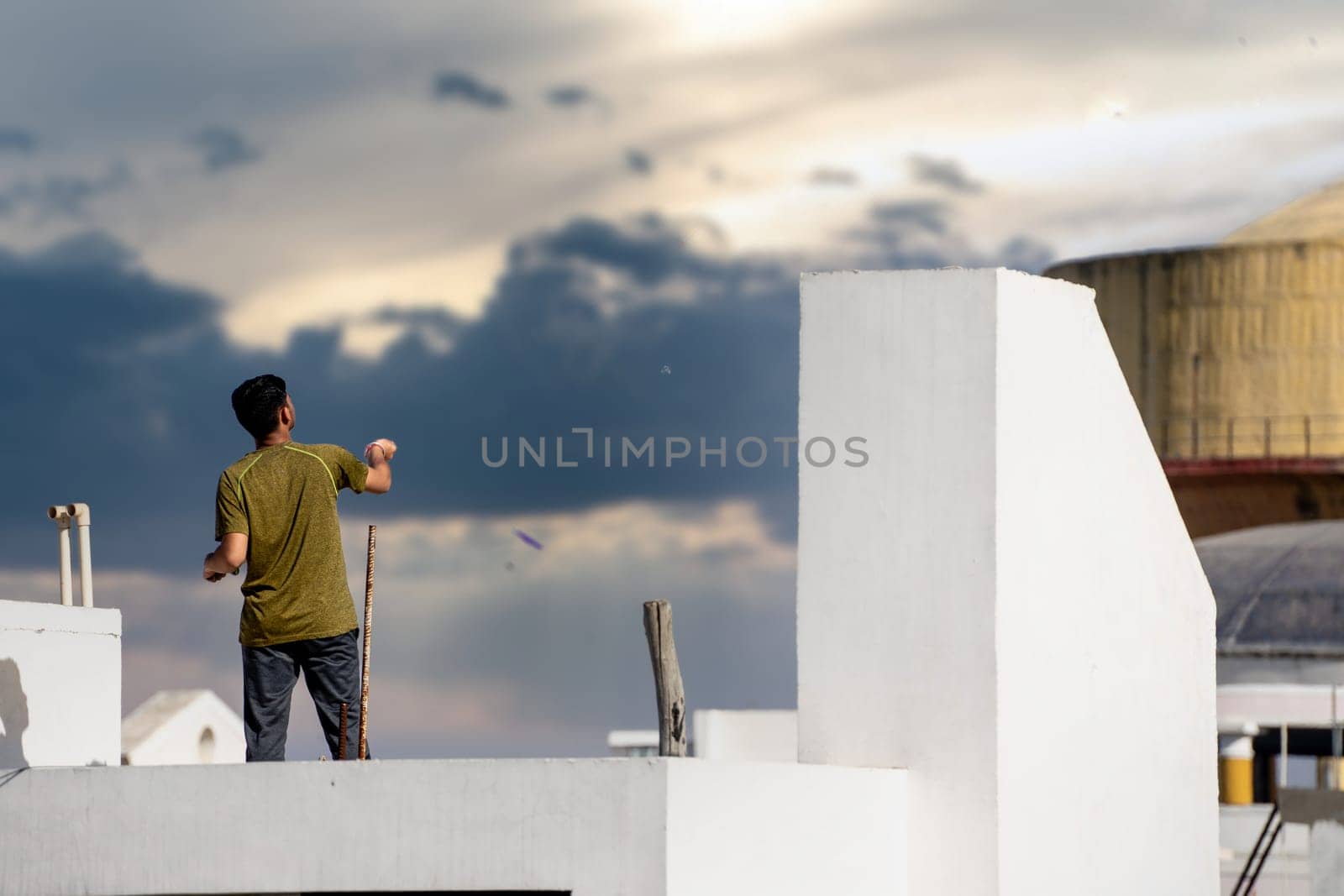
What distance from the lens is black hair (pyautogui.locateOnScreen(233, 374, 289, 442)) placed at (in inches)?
428

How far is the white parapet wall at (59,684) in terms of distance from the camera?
41.7 ft

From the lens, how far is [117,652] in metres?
13.9

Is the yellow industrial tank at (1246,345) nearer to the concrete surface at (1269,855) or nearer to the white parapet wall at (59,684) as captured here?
the concrete surface at (1269,855)

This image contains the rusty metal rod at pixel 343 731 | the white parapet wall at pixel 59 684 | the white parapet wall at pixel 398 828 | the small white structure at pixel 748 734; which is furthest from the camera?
the small white structure at pixel 748 734

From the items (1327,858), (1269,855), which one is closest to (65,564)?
(1327,858)

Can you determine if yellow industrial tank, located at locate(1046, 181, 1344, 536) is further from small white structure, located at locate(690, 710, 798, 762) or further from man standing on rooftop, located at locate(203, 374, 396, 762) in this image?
man standing on rooftop, located at locate(203, 374, 396, 762)

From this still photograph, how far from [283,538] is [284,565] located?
5.4 inches

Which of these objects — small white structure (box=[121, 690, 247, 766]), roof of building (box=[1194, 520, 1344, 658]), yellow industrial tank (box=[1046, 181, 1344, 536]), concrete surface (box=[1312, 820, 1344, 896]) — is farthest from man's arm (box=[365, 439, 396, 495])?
yellow industrial tank (box=[1046, 181, 1344, 536])

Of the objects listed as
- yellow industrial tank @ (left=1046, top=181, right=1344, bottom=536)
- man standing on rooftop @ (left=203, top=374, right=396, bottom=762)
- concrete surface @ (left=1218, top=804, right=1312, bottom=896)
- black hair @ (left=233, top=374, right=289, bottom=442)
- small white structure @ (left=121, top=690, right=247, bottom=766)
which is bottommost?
concrete surface @ (left=1218, top=804, right=1312, bottom=896)

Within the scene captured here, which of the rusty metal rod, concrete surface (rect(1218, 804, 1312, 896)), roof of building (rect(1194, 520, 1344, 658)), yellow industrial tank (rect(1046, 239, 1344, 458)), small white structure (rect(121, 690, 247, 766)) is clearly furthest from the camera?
yellow industrial tank (rect(1046, 239, 1344, 458))

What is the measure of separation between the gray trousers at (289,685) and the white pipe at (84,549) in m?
2.64

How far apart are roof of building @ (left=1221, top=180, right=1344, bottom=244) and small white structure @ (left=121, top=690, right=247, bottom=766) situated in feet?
79.8

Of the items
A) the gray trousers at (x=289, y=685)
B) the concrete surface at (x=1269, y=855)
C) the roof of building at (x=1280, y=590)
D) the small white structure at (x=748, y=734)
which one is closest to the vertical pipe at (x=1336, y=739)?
the concrete surface at (x=1269, y=855)

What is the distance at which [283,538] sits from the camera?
1080 cm
